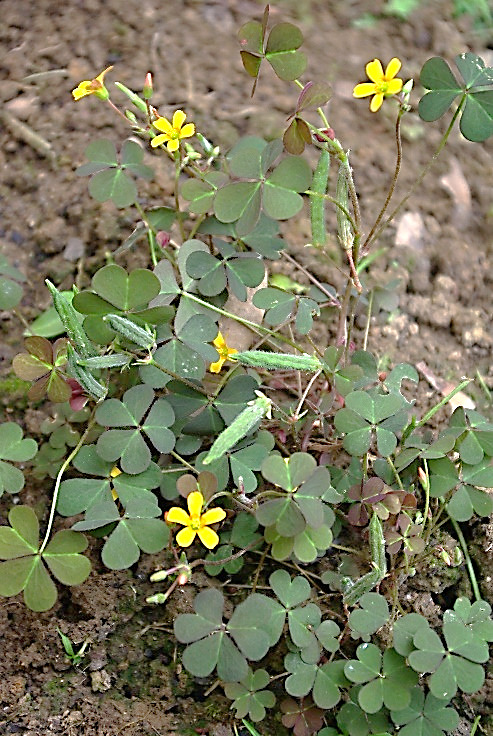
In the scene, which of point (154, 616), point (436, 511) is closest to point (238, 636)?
point (154, 616)

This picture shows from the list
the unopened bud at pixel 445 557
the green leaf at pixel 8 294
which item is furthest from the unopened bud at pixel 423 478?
the green leaf at pixel 8 294

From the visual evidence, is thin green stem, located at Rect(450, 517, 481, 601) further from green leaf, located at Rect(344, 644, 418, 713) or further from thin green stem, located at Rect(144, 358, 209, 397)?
thin green stem, located at Rect(144, 358, 209, 397)

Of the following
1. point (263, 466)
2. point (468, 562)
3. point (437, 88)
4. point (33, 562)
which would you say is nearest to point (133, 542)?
point (33, 562)

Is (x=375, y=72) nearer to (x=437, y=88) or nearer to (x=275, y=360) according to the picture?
(x=437, y=88)

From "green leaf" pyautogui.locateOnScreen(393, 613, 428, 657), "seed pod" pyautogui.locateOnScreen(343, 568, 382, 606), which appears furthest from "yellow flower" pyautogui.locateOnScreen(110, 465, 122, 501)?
"green leaf" pyautogui.locateOnScreen(393, 613, 428, 657)

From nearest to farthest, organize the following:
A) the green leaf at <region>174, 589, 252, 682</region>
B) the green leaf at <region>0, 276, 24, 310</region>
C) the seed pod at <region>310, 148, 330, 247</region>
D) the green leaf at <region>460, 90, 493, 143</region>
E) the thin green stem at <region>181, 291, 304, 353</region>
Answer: the green leaf at <region>174, 589, 252, 682</region>
the green leaf at <region>460, 90, 493, 143</region>
the thin green stem at <region>181, 291, 304, 353</region>
the seed pod at <region>310, 148, 330, 247</region>
the green leaf at <region>0, 276, 24, 310</region>

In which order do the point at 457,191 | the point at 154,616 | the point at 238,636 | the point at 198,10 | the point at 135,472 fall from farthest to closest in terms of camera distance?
1. the point at 198,10
2. the point at 457,191
3. the point at 154,616
4. the point at 135,472
5. the point at 238,636

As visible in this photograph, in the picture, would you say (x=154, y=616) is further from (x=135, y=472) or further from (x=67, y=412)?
(x=67, y=412)
